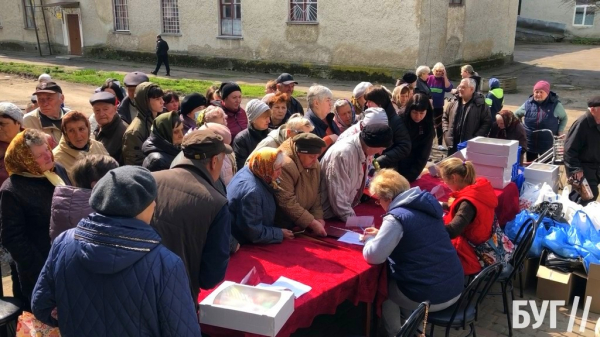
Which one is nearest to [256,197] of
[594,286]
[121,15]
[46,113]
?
[46,113]

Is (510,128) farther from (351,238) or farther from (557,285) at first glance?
(351,238)

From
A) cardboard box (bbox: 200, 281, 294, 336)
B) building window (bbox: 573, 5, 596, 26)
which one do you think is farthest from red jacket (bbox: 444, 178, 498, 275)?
building window (bbox: 573, 5, 596, 26)

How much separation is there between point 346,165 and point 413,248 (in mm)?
1087

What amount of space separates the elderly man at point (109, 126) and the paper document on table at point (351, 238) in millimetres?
2631

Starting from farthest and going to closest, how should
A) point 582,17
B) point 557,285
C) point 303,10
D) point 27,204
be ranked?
1. point 582,17
2. point 303,10
3. point 557,285
4. point 27,204

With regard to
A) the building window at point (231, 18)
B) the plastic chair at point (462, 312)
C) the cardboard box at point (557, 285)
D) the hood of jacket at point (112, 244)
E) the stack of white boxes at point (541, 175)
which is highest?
the building window at point (231, 18)

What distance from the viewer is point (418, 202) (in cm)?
362

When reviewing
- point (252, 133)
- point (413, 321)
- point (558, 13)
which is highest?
point (558, 13)

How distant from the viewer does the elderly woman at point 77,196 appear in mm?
3047

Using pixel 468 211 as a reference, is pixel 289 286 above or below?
below

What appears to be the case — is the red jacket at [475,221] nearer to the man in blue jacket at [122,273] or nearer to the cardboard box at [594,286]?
the cardboard box at [594,286]

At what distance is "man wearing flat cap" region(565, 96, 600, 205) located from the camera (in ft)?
20.4

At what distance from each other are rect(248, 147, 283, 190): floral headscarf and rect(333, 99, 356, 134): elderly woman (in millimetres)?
2650

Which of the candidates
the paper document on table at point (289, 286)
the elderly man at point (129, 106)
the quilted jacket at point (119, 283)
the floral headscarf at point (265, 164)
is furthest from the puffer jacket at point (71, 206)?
the elderly man at point (129, 106)
